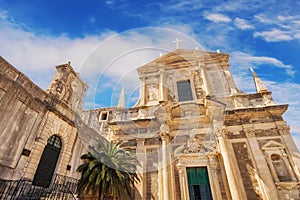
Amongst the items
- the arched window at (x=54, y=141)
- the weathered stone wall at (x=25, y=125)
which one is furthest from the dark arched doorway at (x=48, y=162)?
the weathered stone wall at (x=25, y=125)

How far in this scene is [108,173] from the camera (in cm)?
905

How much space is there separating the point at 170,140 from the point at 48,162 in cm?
750

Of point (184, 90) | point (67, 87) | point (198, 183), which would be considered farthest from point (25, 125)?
point (184, 90)

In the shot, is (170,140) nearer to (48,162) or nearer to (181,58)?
(48,162)

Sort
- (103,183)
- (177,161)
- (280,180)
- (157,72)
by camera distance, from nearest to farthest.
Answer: (103,183)
(280,180)
(177,161)
(157,72)

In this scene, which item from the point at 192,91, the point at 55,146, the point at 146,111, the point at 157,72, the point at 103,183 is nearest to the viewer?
the point at 103,183

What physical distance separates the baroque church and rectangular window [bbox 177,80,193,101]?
104 millimetres

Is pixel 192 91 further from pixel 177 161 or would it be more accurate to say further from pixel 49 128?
pixel 49 128

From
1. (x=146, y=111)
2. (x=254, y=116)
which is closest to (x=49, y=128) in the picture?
(x=146, y=111)

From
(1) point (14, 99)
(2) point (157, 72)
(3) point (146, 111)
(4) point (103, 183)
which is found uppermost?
(2) point (157, 72)

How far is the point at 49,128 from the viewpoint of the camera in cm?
980

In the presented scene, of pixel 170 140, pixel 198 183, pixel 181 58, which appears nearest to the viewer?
pixel 198 183

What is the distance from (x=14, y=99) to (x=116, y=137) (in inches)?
262

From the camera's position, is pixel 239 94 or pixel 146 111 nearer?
pixel 239 94
